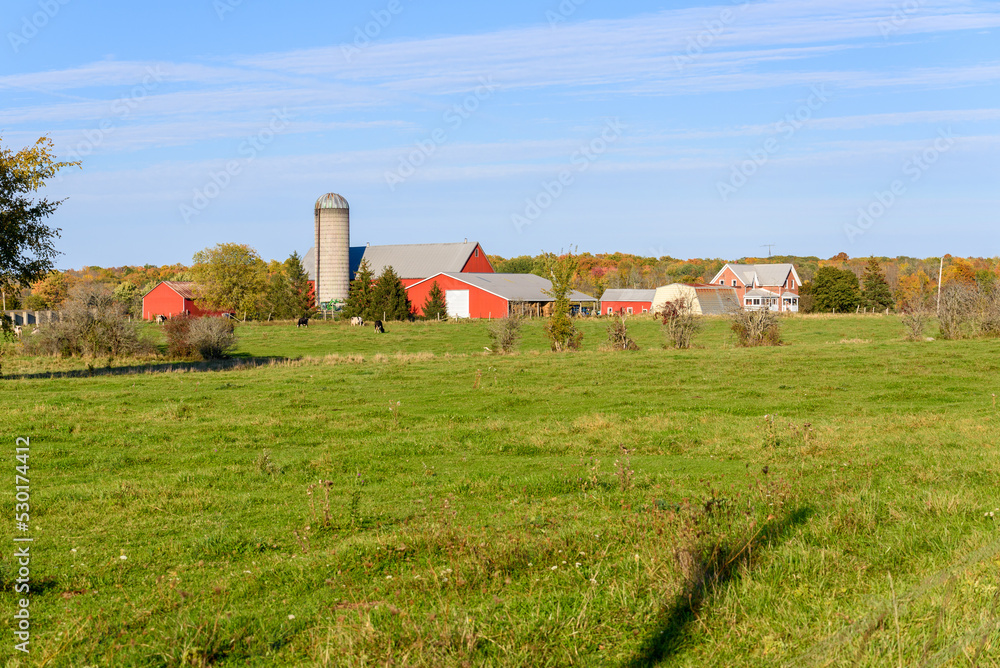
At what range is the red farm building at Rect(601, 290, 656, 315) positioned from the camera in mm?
97375

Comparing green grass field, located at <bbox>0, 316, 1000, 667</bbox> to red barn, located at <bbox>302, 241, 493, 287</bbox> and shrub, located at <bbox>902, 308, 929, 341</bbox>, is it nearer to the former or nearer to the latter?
shrub, located at <bbox>902, 308, 929, 341</bbox>

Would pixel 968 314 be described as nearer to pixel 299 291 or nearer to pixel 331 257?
pixel 299 291

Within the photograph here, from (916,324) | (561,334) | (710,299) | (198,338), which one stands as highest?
(710,299)

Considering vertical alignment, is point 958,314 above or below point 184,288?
below

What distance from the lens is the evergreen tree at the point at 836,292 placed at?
289 feet

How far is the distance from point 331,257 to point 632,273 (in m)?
60.7

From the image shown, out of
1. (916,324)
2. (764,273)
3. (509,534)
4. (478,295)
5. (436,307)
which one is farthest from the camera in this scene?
(764,273)

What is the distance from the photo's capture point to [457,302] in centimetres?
8438

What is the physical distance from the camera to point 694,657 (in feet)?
16.0

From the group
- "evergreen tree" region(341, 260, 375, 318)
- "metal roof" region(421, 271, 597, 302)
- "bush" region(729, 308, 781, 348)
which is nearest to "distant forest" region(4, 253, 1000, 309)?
"metal roof" region(421, 271, 597, 302)

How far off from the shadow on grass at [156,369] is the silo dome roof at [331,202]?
53.7 meters

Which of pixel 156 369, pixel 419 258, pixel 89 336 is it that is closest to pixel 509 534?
pixel 156 369

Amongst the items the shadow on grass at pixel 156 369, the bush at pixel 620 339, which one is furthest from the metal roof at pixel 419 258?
the bush at pixel 620 339

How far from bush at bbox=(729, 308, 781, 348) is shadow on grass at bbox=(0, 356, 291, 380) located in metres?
22.4
